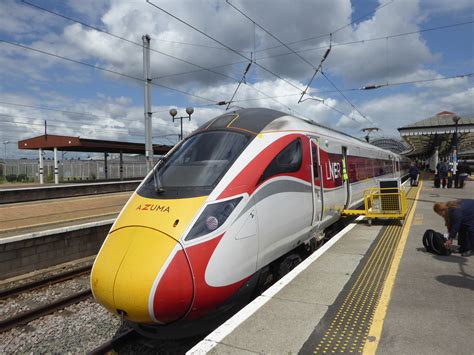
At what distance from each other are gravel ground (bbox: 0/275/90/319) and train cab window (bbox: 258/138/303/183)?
504cm

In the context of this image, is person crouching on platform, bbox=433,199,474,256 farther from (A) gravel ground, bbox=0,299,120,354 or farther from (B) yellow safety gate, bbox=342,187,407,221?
(A) gravel ground, bbox=0,299,120,354

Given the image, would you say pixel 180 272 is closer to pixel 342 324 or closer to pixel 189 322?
pixel 189 322

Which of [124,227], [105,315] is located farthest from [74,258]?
[124,227]

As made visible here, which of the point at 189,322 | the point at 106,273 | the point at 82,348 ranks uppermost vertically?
the point at 106,273

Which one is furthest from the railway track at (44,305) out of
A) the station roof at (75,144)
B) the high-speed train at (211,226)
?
the station roof at (75,144)

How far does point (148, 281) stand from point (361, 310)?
2407 millimetres

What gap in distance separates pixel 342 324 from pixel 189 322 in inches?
64.3

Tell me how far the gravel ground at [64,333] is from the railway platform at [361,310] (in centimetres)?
274

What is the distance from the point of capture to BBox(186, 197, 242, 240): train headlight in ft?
13.5

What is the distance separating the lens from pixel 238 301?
4566 millimetres

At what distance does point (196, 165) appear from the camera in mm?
5141

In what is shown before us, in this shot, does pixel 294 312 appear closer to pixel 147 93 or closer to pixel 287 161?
pixel 287 161

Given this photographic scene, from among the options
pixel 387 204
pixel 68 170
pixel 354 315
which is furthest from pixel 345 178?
pixel 68 170

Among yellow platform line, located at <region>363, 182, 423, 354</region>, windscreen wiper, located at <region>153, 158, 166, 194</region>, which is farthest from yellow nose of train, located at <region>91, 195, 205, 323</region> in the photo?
yellow platform line, located at <region>363, 182, 423, 354</region>
